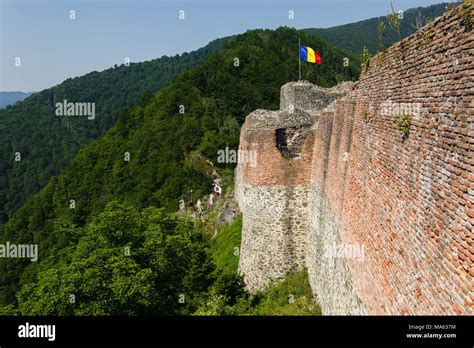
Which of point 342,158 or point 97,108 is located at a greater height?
point 97,108

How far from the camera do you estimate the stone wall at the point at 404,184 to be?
4023mm

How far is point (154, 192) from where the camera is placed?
52312 mm

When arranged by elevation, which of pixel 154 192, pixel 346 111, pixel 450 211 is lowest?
pixel 154 192

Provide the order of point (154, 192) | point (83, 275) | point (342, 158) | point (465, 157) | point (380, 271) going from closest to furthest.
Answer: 1. point (465, 157)
2. point (380, 271)
3. point (342, 158)
4. point (83, 275)
5. point (154, 192)

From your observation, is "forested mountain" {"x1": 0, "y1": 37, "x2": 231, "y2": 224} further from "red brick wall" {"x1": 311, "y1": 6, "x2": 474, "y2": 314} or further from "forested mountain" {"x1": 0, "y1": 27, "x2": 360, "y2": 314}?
"red brick wall" {"x1": 311, "y1": 6, "x2": 474, "y2": 314}

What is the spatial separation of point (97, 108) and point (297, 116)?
117m

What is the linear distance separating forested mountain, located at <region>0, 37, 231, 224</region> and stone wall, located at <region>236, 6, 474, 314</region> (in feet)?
212

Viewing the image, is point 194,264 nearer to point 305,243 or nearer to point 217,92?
point 305,243

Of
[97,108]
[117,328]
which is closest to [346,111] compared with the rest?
[117,328]

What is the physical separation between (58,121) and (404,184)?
11531 cm

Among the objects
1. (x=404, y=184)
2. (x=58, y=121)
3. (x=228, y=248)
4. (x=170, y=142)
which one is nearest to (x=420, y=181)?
(x=404, y=184)

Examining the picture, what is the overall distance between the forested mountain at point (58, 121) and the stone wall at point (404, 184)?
64578 millimetres

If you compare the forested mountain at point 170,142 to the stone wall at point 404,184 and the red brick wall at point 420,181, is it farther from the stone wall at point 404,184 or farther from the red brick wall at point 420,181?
the red brick wall at point 420,181

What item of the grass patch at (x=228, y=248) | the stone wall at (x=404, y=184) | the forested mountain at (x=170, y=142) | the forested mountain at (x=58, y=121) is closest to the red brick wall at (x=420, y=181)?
the stone wall at (x=404, y=184)
